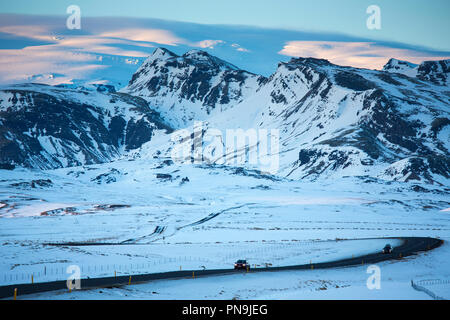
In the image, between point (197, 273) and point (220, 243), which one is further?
point (220, 243)

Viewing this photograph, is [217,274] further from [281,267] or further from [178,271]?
[281,267]

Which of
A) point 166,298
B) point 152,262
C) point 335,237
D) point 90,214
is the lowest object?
point 90,214

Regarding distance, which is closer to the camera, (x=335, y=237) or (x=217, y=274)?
(x=217, y=274)

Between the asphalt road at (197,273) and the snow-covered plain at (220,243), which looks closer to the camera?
the asphalt road at (197,273)

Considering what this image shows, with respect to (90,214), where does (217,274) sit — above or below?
above

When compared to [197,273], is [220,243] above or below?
below

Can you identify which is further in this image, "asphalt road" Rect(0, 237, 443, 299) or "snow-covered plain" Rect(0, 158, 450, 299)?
"snow-covered plain" Rect(0, 158, 450, 299)

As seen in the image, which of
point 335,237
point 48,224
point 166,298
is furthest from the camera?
point 48,224
